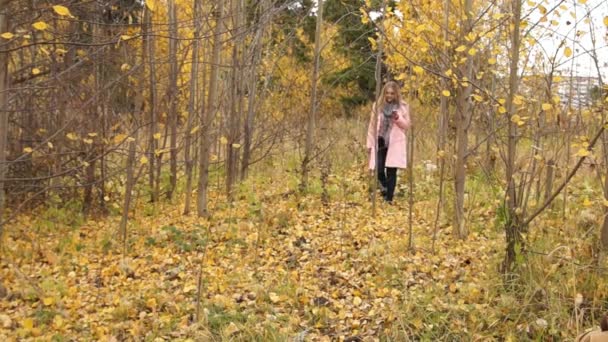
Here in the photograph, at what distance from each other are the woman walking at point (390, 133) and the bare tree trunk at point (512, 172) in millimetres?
2423

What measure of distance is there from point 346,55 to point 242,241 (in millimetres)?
6257

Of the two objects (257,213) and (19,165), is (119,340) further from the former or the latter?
(19,165)

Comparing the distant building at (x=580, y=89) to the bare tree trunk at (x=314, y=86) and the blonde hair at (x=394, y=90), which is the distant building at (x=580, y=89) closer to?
the blonde hair at (x=394, y=90)

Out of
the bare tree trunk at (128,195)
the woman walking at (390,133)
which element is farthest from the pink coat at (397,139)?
the bare tree trunk at (128,195)

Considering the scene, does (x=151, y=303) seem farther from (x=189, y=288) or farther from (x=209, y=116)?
(x=209, y=116)

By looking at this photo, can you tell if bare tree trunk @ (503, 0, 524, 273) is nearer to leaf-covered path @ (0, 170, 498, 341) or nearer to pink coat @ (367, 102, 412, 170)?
leaf-covered path @ (0, 170, 498, 341)

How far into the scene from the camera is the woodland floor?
3.16 meters

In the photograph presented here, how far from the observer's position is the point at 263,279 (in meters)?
3.90

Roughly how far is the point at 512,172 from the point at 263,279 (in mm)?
1936

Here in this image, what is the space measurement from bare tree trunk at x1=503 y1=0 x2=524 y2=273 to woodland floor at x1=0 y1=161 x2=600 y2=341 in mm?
239

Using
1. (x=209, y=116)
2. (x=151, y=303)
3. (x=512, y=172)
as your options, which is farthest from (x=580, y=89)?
(x=151, y=303)

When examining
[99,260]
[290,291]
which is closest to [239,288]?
[290,291]

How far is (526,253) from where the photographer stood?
3.38 meters

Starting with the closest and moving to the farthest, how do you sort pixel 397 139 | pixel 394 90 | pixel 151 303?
pixel 151 303
pixel 394 90
pixel 397 139
